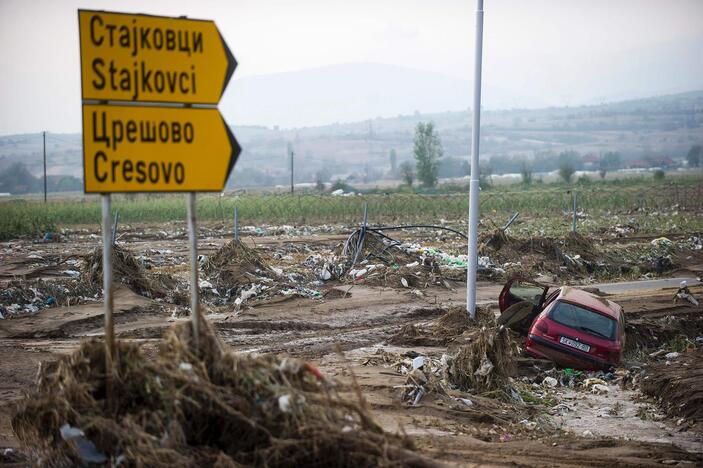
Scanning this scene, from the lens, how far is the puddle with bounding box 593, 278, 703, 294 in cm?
2189

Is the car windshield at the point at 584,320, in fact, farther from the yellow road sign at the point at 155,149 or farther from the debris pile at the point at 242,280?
the yellow road sign at the point at 155,149

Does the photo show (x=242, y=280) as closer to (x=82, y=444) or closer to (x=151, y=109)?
(x=151, y=109)

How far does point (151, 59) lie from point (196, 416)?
9.88ft

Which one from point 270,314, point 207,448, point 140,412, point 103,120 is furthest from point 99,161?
point 270,314

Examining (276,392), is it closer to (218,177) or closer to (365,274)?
(218,177)

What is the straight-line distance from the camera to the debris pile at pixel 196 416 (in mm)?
6141

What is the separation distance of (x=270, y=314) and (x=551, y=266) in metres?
10.9

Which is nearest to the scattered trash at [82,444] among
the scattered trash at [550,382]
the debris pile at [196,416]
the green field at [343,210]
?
the debris pile at [196,416]

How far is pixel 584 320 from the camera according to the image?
13211 mm

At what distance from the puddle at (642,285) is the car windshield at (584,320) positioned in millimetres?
8490

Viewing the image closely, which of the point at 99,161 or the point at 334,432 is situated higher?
the point at 99,161

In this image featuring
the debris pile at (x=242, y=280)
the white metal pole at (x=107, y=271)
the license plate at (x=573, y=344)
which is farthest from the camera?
the debris pile at (x=242, y=280)

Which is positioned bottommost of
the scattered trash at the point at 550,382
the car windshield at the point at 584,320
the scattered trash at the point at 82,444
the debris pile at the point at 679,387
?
the scattered trash at the point at 550,382

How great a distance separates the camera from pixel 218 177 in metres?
7.29
